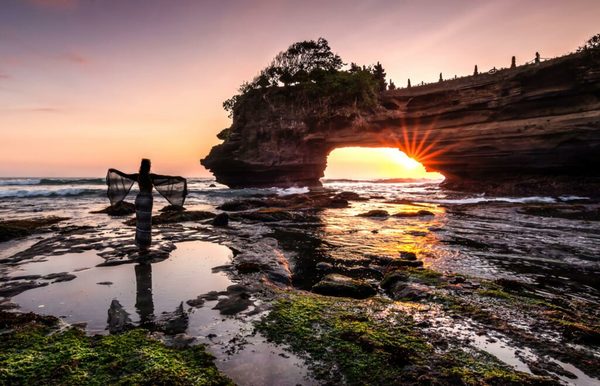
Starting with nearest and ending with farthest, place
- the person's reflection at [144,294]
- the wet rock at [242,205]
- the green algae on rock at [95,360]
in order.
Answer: the green algae on rock at [95,360], the person's reflection at [144,294], the wet rock at [242,205]

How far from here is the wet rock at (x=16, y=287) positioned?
17.0ft

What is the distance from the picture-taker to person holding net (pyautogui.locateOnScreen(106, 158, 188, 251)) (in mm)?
7852

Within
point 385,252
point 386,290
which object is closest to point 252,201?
point 385,252

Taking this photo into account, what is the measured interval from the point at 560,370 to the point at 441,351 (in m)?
1.11

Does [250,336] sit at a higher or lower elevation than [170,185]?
lower

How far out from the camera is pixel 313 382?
299cm

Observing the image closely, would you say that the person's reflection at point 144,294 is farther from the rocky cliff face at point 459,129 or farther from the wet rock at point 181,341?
the rocky cliff face at point 459,129

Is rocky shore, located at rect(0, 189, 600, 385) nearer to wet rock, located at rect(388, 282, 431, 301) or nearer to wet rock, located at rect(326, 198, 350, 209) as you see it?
wet rock, located at rect(388, 282, 431, 301)

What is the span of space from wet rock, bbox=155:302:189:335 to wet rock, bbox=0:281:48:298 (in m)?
2.88

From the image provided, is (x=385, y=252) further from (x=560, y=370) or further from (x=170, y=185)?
(x=170, y=185)

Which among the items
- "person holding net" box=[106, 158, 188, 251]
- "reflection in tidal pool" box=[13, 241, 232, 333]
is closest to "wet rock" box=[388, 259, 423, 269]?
"reflection in tidal pool" box=[13, 241, 232, 333]

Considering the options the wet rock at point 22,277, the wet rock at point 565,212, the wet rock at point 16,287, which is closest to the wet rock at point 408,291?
the wet rock at point 16,287

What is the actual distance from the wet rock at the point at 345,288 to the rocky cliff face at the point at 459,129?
1109 inches

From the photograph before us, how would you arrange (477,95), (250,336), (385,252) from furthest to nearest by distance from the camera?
(477,95)
(385,252)
(250,336)
